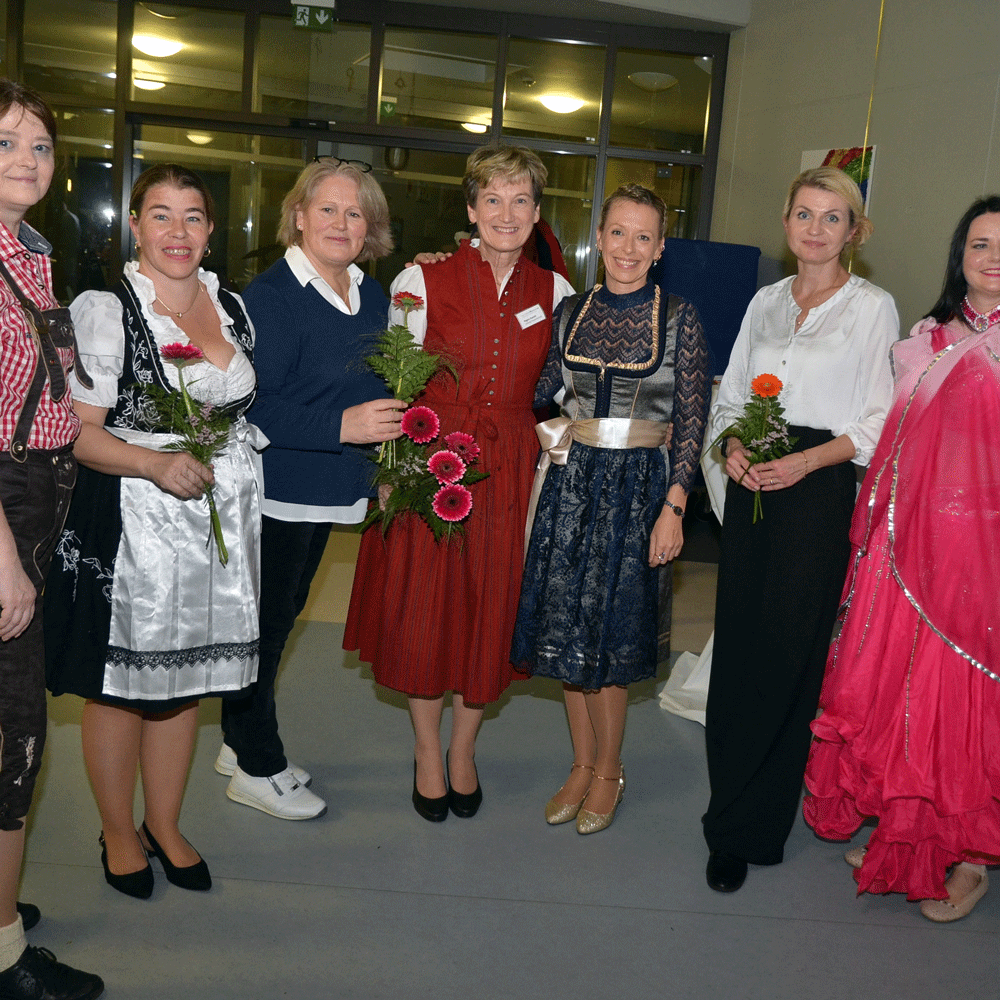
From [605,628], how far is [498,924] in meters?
0.81

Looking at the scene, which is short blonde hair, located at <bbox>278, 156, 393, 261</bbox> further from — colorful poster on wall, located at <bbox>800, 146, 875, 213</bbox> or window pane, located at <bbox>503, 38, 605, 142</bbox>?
window pane, located at <bbox>503, 38, 605, 142</bbox>

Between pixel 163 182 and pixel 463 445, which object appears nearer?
pixel 163 182

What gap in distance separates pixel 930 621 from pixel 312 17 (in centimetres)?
694

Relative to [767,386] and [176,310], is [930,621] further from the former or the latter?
[176,310]

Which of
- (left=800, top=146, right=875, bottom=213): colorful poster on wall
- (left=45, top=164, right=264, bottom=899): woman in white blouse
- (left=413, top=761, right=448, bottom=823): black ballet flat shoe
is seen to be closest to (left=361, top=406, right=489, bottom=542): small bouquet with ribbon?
(left=45, top=164, right=264, bottom=899): woman in white blouse

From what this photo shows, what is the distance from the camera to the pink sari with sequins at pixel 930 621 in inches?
94.9

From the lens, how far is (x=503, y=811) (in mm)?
3020

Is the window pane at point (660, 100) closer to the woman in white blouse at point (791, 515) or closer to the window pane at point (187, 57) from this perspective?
the window pane at point (187, 57)

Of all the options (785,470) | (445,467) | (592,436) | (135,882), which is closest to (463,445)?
(445,467)

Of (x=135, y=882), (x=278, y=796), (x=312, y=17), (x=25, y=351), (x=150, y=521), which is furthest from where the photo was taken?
(x=312, y=17)

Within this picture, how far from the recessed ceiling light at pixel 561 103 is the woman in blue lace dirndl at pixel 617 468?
560 centimetres

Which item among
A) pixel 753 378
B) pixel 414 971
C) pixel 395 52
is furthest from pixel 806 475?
pixel 395 52

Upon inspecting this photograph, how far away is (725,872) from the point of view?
2678 mm

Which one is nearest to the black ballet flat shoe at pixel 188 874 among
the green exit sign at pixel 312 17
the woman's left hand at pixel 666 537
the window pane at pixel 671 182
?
the woman's left hand at pixel 666 537
